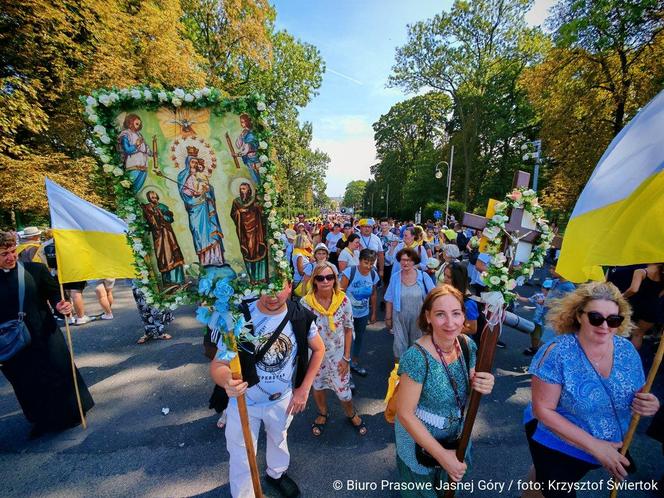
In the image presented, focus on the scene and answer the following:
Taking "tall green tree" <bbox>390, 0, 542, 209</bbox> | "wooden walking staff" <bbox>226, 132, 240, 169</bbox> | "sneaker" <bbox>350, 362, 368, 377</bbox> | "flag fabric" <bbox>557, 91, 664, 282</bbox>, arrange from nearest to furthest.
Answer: "flag fabric" <bbox>557, 91, 664, 282</bbox>, "wooden walking staff" <bbox>226, 132, 240, 169</bbox>, "sneaker" <bbox>350, 362, 368, 377</bbox>, "tall green tree" <bbox>390, 0, 542, 209</bbox>

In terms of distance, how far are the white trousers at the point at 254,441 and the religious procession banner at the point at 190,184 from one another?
4.01 ft

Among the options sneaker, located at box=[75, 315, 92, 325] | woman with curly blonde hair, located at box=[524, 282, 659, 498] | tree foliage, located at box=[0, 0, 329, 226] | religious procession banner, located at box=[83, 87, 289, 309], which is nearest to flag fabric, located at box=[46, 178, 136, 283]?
religious procession banner, located at box=[83, 87, 289, 309]

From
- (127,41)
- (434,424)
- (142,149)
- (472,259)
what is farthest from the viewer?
(127,41)

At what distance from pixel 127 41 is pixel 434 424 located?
702 inches

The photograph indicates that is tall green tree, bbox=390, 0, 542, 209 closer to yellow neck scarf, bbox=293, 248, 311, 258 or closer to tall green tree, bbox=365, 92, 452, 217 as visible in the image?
tall green tree, bbox=365, 92, 452, 217

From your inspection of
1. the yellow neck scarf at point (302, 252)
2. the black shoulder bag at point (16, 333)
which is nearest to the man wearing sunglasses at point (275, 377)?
the black shoulder bag at point (16, 333)

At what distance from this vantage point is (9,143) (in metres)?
10.6

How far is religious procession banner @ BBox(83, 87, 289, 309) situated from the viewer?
177 centimetres

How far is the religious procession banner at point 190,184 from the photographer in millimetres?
1767

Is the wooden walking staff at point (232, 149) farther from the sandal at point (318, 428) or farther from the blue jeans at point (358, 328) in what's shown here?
the blue jeans at point (358, 328)

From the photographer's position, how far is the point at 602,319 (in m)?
1.93

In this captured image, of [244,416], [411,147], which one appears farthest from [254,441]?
[411,147]

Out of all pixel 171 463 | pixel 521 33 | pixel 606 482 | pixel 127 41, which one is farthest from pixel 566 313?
pixel 521 33

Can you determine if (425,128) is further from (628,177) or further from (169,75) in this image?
(628,177)
